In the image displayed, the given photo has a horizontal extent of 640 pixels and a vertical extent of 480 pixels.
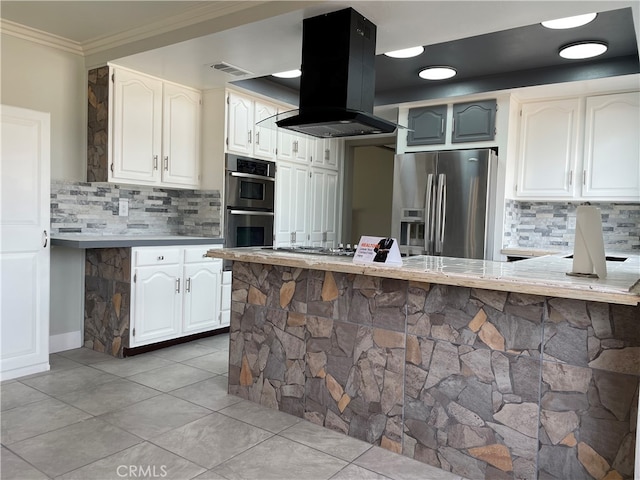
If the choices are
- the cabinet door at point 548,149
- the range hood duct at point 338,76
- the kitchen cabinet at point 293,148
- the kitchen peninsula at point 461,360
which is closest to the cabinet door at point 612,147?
the cabinet door at point 548,149

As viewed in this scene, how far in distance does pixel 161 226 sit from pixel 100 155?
0.95 metres

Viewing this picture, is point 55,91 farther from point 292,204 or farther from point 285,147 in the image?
point 292,204

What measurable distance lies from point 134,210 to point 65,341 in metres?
1.24

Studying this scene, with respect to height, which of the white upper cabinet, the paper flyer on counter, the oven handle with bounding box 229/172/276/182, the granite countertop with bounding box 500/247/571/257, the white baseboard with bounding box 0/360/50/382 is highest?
the white upper cabinet

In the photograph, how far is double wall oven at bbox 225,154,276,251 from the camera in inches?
173

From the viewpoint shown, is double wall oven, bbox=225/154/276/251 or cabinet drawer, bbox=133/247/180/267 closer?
cabinet drawer, bbox=133/247/180/267

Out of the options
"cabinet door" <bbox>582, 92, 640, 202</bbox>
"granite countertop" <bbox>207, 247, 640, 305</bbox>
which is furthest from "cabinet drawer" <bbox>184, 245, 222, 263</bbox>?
"cabinet door" <bbox>582, 92, 640, 202</bbox>

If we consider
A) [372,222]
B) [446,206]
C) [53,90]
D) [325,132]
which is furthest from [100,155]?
[372,222]

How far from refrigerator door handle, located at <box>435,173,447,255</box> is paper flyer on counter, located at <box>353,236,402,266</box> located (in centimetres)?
211

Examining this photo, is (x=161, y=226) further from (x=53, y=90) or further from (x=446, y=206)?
(x=446, y=206)

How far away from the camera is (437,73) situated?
4.01 meters

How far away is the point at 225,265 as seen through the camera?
432cm

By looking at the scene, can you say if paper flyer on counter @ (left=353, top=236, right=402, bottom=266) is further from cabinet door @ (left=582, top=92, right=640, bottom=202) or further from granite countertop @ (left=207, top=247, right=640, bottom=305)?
cabinet door @ (left=582, top=92, right=640, bottom=202)

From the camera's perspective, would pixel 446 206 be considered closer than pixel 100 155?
No
